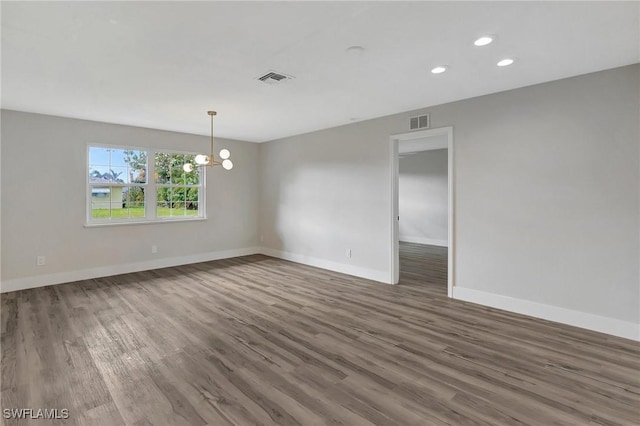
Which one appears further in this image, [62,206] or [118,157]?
[118,157]

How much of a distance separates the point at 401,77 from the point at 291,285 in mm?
3288

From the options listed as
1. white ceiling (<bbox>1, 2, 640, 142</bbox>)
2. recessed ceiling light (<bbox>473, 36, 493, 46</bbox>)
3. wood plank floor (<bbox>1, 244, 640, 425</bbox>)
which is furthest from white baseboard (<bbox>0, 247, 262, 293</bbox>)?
recessed ceiling light (<bbox>473, 36, 493, 46</bbox>)

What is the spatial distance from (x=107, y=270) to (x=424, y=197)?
7.96m

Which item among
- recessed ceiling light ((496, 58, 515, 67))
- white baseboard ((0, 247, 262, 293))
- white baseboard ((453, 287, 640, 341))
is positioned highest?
recessed ceiling light ((496, 58, 515, 67))

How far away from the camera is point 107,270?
5.35 m

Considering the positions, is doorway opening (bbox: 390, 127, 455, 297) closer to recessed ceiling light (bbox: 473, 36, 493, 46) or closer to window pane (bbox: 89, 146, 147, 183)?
recessed ceiling light (bbox: 473, 36, 493, 46)

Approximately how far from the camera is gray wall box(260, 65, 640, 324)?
9.93 ft

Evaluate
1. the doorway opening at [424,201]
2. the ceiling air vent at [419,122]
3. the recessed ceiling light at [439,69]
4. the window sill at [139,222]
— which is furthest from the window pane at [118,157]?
the doorway opening at [424,201]

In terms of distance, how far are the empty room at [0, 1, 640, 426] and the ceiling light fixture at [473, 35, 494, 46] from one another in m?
0.03

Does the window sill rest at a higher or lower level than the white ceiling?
lower

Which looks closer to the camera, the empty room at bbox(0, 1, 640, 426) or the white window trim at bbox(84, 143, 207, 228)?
the empty room at bbox(0, 1, 640, 426)

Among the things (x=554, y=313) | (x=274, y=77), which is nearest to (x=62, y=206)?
(x=274, y=77)

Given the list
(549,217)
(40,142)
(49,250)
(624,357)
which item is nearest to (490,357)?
(624,357)

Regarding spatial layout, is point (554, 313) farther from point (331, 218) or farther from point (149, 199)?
point (149, 199)
